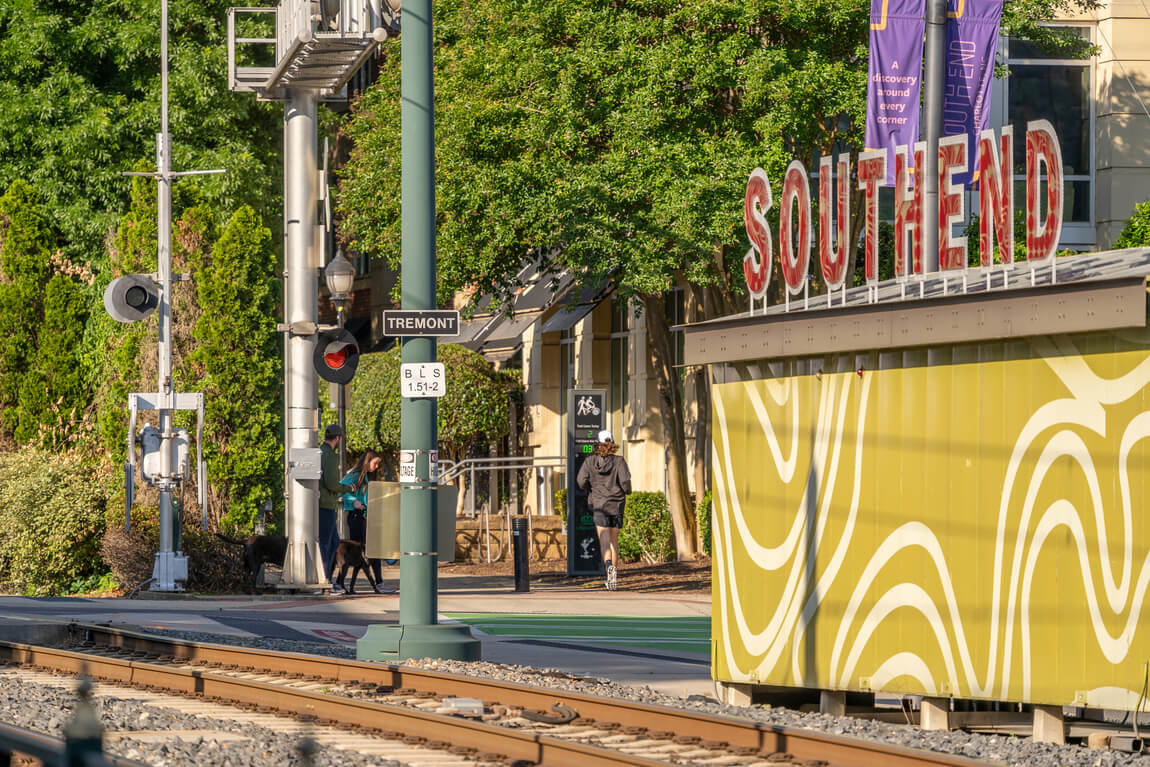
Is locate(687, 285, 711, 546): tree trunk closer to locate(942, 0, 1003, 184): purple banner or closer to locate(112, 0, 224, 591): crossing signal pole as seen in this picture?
locate(112, 0, 224, 591): crossing signal pole

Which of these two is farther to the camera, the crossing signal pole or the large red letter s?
the crossing signal pole

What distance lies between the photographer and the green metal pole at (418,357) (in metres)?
14.9

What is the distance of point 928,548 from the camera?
1113 cm

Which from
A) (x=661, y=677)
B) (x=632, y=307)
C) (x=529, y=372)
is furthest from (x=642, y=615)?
(x=529, y=372)

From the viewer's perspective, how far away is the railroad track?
946 centimetres

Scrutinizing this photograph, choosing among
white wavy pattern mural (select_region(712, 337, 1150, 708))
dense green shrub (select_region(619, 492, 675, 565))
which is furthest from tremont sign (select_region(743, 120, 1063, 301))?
dense green shrub (select_region(619, 492, 675, 565))

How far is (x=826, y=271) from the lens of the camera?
13.1 metres

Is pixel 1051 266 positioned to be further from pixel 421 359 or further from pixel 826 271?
pixel 421 359

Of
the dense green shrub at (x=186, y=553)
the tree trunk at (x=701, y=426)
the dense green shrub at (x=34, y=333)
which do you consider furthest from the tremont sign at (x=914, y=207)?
the dense green shrub at (x=34, y=333)

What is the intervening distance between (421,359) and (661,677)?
3.18m

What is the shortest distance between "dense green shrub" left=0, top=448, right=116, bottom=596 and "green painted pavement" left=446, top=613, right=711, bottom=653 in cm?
761

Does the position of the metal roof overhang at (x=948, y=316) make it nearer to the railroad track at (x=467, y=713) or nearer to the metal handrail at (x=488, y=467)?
the railroad track at (x=467, y=713)

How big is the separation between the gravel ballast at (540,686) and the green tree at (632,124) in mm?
10881

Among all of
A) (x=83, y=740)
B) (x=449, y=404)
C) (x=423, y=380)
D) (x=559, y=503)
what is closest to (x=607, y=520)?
(x=423, y=380)
